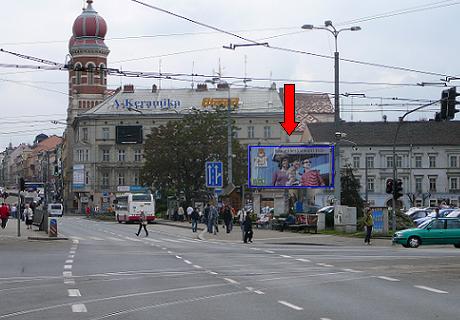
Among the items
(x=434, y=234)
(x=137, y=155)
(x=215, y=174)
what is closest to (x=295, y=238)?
(x=434, y=234)

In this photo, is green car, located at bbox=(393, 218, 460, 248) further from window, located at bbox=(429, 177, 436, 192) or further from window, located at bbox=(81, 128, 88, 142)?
window, located at bbox=(81, 128, 88, 142)

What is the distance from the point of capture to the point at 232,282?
21.2 m

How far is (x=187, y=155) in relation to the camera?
86938 mm

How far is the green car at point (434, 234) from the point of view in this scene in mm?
39438

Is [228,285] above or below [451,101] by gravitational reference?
below

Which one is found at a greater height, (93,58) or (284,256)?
(93,58)

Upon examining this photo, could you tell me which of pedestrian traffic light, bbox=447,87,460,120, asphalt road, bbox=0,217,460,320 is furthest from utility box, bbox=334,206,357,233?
pedestrian traffic light, bbox=447,87,460,120

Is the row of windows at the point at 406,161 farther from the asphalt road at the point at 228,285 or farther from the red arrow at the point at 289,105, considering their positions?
the asphalt road at the point at 228,285

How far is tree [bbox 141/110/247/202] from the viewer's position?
3415 inches

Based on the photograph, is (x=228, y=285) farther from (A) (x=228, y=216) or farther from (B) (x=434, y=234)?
(A) (x=228, y=216)

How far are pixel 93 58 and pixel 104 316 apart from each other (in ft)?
372

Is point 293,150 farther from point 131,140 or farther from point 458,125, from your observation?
point 131,140

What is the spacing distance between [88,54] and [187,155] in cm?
4363

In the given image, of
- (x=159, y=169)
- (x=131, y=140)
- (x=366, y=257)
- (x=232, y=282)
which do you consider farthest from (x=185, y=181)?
(x=232, y=282)
